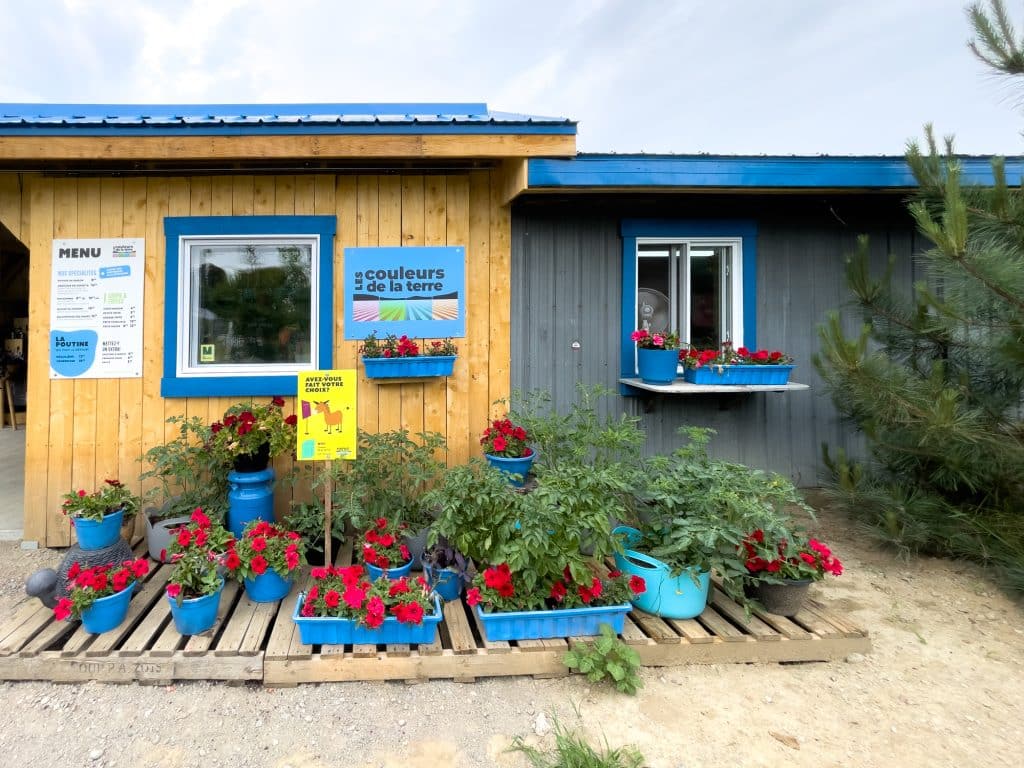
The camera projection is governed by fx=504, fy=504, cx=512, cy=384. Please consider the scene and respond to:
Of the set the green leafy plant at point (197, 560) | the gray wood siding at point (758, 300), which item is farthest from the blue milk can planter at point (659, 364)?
the green leafy plant at point (197, 560)

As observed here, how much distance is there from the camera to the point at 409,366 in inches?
133

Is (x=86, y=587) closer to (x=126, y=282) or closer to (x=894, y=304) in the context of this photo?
(x=126, y=282)

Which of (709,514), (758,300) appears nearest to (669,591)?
(709,514)

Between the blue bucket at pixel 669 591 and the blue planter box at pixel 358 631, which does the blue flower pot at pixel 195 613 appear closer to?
the blue planter box at pixel 358 631

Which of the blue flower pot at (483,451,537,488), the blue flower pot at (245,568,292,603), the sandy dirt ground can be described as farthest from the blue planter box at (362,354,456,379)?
the sandy dirt ground

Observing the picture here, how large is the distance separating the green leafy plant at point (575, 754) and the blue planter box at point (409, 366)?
7.08ft

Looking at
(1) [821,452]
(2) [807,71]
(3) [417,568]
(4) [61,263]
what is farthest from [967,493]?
(2) [807,71]

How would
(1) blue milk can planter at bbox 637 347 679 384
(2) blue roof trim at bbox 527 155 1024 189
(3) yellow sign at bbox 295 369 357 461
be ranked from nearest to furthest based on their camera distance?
(3) yellow sign at bbox 295 369 357 461 → (2) blue roof trim at bbox 527 155 1024 189 → (1) blue milk can planter at bbox 637 347 679 384

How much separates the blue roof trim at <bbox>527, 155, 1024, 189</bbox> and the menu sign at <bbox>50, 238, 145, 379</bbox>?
284cm

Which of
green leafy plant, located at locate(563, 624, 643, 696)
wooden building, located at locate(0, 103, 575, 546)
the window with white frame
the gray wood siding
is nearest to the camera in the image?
green leafy plant, located at locate(563, 624, 643, 696)

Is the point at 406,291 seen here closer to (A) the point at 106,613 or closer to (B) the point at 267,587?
(B) the point at 267,587

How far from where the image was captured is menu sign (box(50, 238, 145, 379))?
3.44m

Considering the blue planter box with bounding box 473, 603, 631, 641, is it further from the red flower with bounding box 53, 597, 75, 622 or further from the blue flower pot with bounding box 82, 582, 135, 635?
the red flower with bounding box 53, 597, 75, 622

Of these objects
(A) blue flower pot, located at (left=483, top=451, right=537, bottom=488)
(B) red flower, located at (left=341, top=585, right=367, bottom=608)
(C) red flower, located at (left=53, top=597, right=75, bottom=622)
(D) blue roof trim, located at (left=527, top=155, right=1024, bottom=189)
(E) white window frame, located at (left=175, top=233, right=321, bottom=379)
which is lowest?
(C) red flower, located at (left=53, top=597, right=75, bottom=622)
